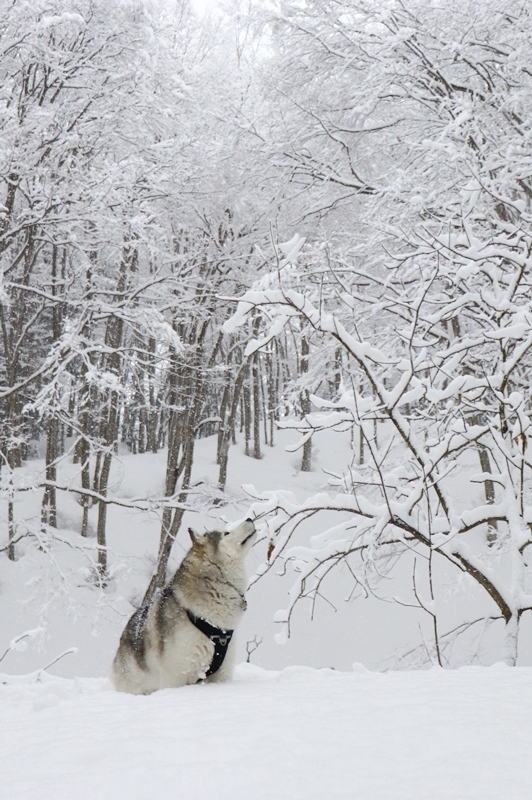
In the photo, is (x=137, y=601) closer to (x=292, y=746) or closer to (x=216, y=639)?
(x=216, y=639)

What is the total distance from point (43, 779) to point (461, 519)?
3056 mm

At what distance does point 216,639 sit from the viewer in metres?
3.16

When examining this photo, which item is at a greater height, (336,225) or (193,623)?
(336,225)

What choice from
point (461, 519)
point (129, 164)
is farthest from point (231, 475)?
point (461, 519)

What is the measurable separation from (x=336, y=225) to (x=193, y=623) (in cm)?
801

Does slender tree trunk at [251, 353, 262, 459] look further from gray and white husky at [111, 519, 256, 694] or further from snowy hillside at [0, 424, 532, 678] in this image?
gray and white husky at [111, 519, 256, 694]

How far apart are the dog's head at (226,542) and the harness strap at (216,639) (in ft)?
1.24

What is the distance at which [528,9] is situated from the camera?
6.06 m

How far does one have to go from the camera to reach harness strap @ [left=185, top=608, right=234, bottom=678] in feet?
10.4

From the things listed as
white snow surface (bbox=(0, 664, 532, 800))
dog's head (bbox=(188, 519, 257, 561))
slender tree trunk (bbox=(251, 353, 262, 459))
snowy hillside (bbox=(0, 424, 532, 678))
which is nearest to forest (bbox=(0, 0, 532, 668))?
dog's head (bbox=(188, 519, 257, 561))

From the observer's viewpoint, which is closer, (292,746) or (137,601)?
(292,746)

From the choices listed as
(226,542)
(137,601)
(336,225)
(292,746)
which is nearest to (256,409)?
(137,601)

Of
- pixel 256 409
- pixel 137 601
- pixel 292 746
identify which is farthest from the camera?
pixel 256 409

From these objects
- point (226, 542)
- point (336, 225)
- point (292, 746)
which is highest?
point (336, 225)
